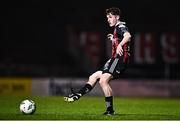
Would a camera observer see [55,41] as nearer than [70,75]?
No

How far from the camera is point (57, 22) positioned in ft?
100

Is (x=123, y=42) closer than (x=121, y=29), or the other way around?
(x=123, y=42)

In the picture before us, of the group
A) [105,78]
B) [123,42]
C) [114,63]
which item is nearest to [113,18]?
[123,42]

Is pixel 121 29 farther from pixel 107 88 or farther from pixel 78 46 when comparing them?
pixel 78 46

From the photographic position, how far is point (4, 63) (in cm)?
2517

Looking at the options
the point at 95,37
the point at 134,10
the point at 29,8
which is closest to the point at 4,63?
the point at 95,37

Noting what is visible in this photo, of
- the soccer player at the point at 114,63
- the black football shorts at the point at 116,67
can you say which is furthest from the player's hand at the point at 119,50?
the black football shorts at the point at 116,67

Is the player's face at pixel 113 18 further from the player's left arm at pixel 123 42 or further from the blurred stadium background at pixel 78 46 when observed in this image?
the blurred stadium background at pixel 78 46

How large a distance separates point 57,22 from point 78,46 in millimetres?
4284

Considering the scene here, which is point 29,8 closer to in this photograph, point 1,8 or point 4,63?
point 1,8

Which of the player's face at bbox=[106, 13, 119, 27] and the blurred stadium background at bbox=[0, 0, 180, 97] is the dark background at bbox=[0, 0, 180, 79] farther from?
the player's face at bbox=[106, 13, 119, 27]

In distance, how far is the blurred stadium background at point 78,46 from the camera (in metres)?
23.1

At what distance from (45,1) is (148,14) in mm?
5485

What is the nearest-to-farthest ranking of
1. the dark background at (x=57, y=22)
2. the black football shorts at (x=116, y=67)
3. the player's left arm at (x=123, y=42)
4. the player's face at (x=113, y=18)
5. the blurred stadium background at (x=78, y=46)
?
the player's left arm at (x=123, y=42) → the black football shorts at (x=116, y=67) → the player's face at (x=113, y=18) → the blurred stadium background at (x=78, y=46) → the dark background at (x=57, y=22)
